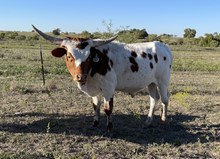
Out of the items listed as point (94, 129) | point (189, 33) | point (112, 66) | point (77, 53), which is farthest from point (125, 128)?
point (189, 33)

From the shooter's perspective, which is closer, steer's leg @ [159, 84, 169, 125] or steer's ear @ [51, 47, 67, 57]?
steer's ear @ [51, 47, 67, 57]

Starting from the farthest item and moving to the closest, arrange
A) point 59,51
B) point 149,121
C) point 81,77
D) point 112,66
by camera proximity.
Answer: point 149,121 → point 112,66 → point 59,51 → point 81,77

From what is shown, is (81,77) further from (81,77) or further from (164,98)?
(164,98)

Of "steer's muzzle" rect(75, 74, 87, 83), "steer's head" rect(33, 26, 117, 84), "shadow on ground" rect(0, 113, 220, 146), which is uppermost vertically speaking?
"steer's head" rect(33, 26, 117, 84)

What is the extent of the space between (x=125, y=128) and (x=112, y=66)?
5.50ft

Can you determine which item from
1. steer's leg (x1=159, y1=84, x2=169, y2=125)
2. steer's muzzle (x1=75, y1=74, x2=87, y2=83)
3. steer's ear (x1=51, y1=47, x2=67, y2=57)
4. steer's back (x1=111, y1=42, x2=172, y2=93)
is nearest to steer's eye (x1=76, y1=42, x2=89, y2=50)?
steer's ear (x1=51, y1=47, x2=67, y2=57)

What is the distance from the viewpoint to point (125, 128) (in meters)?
8.92

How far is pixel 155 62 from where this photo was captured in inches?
365

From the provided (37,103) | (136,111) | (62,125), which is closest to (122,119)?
(136,111)

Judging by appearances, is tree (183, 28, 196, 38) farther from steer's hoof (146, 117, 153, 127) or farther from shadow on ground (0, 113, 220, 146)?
steer's hoof (146, 117, 153, 127)

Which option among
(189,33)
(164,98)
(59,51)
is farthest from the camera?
(189,33)

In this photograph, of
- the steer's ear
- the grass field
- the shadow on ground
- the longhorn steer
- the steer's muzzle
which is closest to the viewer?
the grass field

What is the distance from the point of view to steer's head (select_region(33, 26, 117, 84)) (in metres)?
7.36

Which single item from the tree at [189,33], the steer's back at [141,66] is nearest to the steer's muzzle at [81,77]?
the steer's back at [141,66]
